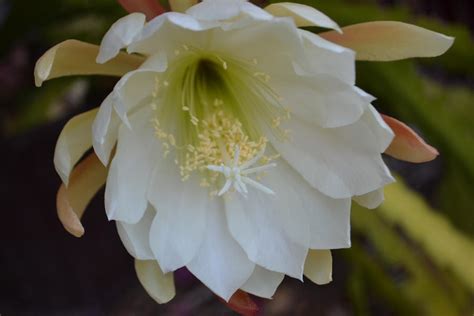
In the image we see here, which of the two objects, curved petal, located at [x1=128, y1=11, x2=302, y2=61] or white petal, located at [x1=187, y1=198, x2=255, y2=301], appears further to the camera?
white petal, located at [x1=187, y1=198, x2=255, y2=301]

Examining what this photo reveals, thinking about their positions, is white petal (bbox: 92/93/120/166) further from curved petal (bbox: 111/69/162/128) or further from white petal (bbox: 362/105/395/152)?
white petal (bbox: 362/105/395/152)

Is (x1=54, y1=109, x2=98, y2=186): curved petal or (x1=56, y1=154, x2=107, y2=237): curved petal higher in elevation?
(x1=54, y1=109, x2=98, y2=186): curved petal

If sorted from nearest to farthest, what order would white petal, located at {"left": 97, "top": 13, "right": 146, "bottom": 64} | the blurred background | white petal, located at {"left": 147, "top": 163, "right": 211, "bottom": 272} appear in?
white petal, located at {"left": 97, "top": 13, "right": 146, "bottom": 64}
white petal, located at {"left": 147, "top": 163, "right": 211, "bottom": 272}
the blurred background

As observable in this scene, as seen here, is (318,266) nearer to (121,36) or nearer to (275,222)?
(275,222)

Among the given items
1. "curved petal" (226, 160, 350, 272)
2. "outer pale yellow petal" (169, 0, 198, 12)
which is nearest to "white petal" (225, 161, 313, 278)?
"curved petal" (226, 160, 350, 272)

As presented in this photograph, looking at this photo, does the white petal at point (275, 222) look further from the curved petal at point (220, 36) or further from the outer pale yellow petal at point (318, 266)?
the curved petal at point (220, 36)

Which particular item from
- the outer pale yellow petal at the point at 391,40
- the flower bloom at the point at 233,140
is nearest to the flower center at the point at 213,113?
the flower bloom at the point at 233,140

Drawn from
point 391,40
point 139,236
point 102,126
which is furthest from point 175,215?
point 391,40

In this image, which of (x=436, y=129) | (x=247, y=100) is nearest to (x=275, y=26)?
(x=247, y=100)
